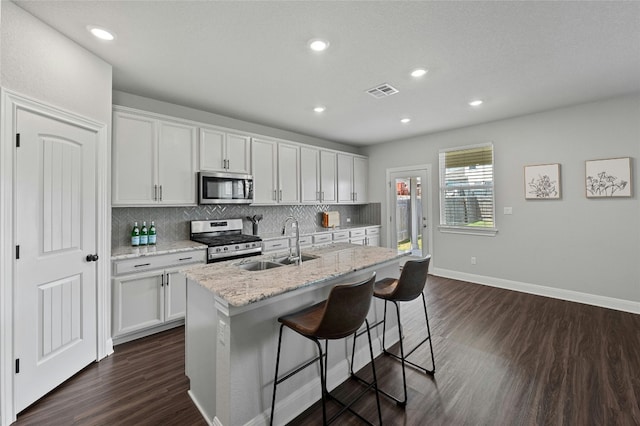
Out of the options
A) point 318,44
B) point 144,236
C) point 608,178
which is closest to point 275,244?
point 144,236

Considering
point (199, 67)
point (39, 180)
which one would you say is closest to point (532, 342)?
A: point (199, 67)

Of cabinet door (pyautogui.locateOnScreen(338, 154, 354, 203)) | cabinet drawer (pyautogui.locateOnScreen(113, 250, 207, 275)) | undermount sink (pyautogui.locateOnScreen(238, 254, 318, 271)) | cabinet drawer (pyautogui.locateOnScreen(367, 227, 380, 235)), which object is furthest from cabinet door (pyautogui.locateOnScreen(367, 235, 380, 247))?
undermount sink (pyautogui.locateOnScreen(238, 254, 318, 271))

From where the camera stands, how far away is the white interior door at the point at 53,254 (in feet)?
6.08

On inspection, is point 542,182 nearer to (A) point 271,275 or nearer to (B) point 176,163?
(A) point 271,275

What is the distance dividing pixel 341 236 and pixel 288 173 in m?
1.56

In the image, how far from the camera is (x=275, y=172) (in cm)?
439

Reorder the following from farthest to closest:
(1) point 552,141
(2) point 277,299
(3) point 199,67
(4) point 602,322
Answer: (1) point 552,141
(4) point 602,322
(3) point 199,67
(2) point 277,299

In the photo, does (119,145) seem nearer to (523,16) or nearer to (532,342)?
(523,16)

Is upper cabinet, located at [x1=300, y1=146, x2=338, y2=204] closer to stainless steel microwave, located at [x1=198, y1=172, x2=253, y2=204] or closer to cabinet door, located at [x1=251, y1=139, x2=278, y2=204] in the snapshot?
cabinet door, located at [x1=251, y1=139, x2=278, y2=204]

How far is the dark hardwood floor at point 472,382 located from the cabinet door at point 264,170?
2153mm

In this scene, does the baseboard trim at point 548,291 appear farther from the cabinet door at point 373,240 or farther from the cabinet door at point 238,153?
the cabinet door at point 238,153

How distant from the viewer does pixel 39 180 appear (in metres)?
1.96

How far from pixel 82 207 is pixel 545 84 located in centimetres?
482

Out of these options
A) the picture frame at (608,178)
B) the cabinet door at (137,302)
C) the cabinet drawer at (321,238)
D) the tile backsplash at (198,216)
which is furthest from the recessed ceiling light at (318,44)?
the picture frame at (608,178)
